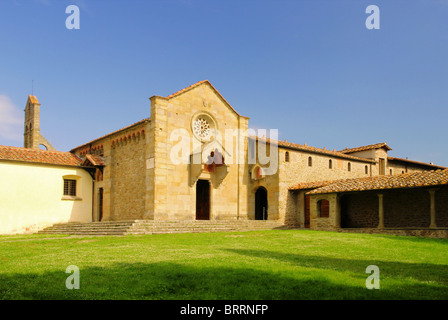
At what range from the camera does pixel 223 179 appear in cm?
2972

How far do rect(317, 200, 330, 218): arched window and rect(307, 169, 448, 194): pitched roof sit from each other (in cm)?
125

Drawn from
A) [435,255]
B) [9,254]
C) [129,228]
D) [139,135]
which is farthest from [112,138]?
[435,255]

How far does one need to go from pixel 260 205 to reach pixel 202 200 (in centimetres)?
708

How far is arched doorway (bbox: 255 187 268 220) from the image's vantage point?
34250mm

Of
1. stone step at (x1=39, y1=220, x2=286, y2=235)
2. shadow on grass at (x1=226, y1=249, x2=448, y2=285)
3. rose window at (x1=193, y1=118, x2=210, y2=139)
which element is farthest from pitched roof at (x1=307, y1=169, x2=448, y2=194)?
shadow on grass at (x1=226, y1=249, x2=448, y2=285)

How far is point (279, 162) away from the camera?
1217 inches

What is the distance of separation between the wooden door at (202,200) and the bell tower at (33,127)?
22382 millimetres

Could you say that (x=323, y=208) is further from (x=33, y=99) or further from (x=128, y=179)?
(x=33, y=99)

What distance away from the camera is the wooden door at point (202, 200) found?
29.0 metres

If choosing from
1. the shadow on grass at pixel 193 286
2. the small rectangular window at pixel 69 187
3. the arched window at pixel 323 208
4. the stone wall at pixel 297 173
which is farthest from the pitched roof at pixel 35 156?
the shadow on grass at pixel 193 286

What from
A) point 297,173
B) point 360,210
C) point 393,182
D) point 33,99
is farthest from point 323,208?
point 33,99

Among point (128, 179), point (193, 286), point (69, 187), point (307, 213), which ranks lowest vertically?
point (193, 286)

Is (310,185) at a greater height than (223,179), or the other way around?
(223,179)
